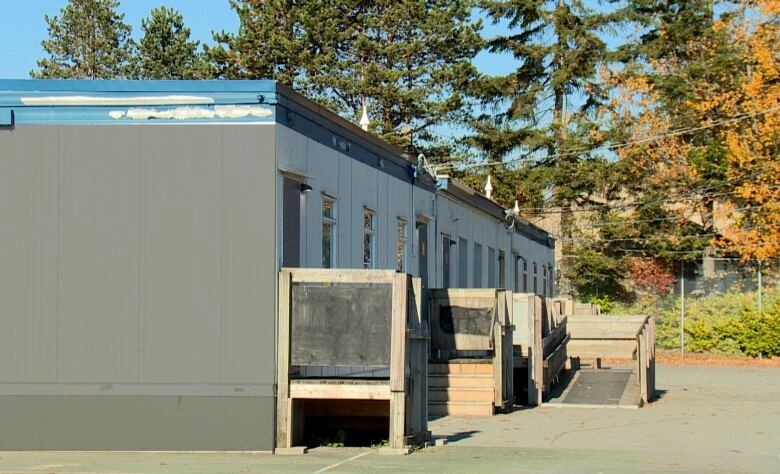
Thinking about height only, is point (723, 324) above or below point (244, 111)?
below

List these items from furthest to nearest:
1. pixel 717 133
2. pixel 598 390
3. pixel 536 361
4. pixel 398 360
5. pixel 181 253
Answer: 1. pixel 717 133
2. pixel 598 390
3. pixel 536 361
4. pixel 181 253
5. pixel 398 360

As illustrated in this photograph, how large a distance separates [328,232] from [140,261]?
3.57m

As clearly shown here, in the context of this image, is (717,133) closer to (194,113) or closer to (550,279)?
(550,279)

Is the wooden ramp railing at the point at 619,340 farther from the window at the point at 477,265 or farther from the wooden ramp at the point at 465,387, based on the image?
the window at the point at 477,265

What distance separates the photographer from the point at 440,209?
26.7 m

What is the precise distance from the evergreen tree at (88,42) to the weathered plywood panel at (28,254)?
49.2m

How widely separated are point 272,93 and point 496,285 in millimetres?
20906

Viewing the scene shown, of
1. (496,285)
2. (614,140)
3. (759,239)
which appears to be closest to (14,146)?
(496,285)

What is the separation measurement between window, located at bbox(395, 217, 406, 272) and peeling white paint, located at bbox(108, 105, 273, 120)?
7560mm

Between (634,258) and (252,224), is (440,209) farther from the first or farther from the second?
(634,258)

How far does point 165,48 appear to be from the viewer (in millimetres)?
59812

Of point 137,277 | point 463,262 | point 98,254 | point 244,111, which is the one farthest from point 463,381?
point 463,262

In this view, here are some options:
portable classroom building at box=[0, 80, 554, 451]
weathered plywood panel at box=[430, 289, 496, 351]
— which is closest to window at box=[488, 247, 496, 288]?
weathered plywood panel at box=[430, 289, 496, 351]

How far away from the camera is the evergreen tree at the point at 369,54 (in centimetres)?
5356
